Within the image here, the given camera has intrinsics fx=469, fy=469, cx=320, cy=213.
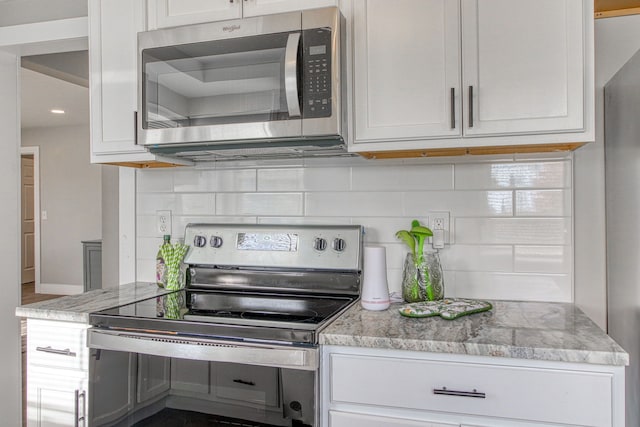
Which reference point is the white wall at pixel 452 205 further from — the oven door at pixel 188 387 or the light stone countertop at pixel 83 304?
the oven door at pixel 188 387

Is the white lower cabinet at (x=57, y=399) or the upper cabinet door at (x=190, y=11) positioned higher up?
the upper cabinet door at (x=190, y=11)

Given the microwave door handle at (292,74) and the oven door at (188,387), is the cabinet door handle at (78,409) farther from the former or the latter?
the microwave door handle at (292,74)

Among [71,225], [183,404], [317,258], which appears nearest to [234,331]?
[183,404]

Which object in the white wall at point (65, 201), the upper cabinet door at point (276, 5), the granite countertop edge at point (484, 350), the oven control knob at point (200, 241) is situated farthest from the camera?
the white wall at point (65, 201)

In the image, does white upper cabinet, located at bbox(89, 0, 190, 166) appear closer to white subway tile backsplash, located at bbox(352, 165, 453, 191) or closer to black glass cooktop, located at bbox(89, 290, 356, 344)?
black glass cooktop, located at bbox(89, 290, 356, 344)

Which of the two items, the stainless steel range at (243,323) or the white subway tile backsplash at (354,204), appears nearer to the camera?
the stainless steel range at (243,323)

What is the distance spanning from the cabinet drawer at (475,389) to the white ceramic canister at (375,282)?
32cm

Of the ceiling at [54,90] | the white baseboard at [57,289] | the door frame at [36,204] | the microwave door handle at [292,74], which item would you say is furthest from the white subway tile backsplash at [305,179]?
the door frame at [36,204]

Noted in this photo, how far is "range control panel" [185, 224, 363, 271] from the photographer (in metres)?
1.83

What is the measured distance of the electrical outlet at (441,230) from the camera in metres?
1.80

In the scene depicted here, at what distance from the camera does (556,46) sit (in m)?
1.44

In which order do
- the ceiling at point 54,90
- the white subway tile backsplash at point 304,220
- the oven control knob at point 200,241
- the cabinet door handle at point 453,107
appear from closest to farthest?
the cabinet door handle at point 453,107 → the white subway tile backsplash at point 304,220 → the oven control knob at point 200,241 → the ceiling at point 54,90

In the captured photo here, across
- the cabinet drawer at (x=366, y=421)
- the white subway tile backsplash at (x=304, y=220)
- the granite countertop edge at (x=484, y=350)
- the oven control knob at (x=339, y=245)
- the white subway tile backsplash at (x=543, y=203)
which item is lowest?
the cabinet drawer at (x=366, y=421)

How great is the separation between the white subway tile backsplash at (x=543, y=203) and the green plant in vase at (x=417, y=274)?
0.36 metres
